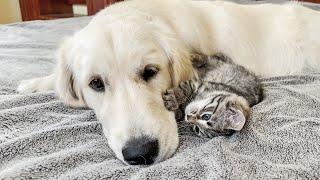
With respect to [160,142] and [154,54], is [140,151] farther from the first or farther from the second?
[154,54]

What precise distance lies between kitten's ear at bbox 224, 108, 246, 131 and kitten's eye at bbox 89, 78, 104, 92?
1.31ft

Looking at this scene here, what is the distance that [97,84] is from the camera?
1.14 meters

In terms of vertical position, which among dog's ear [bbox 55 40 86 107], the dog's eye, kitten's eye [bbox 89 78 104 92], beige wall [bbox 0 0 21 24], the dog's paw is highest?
→ the dog's eye

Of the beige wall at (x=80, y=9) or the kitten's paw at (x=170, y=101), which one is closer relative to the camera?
the kitten's paw at (x=170, y=101)

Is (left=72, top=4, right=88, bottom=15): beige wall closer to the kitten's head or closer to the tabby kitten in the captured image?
the tabby kitten

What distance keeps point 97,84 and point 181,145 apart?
1.14 feet

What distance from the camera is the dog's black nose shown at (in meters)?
0.86

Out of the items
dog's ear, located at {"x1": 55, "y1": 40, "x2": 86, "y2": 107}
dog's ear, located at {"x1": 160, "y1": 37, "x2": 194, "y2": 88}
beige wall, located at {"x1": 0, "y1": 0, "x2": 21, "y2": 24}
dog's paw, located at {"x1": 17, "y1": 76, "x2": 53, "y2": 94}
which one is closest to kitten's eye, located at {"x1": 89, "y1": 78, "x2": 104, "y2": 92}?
dog's ear, located at {"x1": 55, "y1": 40, "x2": 86, "y2": 107}

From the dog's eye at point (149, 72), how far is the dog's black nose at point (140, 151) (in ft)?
0.86

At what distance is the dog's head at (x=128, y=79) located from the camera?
0.92m

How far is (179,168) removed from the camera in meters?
0.79

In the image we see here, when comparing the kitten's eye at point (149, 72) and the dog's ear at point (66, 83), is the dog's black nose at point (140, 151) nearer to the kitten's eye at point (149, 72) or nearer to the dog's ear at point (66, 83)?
the kitten's eye at point (149, 72)

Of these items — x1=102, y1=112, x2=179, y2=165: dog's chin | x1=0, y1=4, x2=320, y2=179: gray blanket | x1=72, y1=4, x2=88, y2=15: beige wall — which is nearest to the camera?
x1=0, y1=4, x2=320, y2=179: gray blanket

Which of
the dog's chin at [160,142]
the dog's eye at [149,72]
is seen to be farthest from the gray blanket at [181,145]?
the dog's eye at [149,72]
